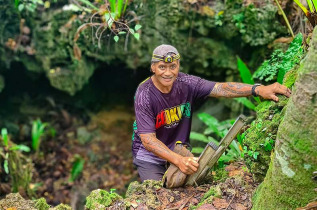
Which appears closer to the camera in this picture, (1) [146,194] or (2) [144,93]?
(1) [146,194]

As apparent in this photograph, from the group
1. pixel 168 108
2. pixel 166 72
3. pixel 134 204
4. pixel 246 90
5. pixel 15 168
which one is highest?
pixel 166 72

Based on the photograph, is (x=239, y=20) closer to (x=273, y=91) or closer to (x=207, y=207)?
(x=273, y=91)

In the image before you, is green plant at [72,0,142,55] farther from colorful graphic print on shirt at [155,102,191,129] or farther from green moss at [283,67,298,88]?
green moss at [283,67,298,88]

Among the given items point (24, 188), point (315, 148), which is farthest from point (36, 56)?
point (315, 148)

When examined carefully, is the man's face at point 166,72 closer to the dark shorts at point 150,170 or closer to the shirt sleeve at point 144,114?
the shirt sleeve at point 144,114

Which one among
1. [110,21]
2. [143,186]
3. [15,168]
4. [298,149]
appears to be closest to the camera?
[298,149]

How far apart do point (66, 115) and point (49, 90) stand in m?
0.60

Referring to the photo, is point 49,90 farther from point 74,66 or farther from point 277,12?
point 277,12

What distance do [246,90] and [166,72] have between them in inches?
30.4

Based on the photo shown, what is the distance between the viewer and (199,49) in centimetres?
582

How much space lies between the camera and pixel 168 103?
12.4 feet

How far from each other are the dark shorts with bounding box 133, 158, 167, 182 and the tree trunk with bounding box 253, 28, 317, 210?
1.44 metres

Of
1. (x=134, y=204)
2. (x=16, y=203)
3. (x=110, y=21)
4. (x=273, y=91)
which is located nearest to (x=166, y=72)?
(x=273, y=91)

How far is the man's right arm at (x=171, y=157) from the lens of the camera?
3275 mm
